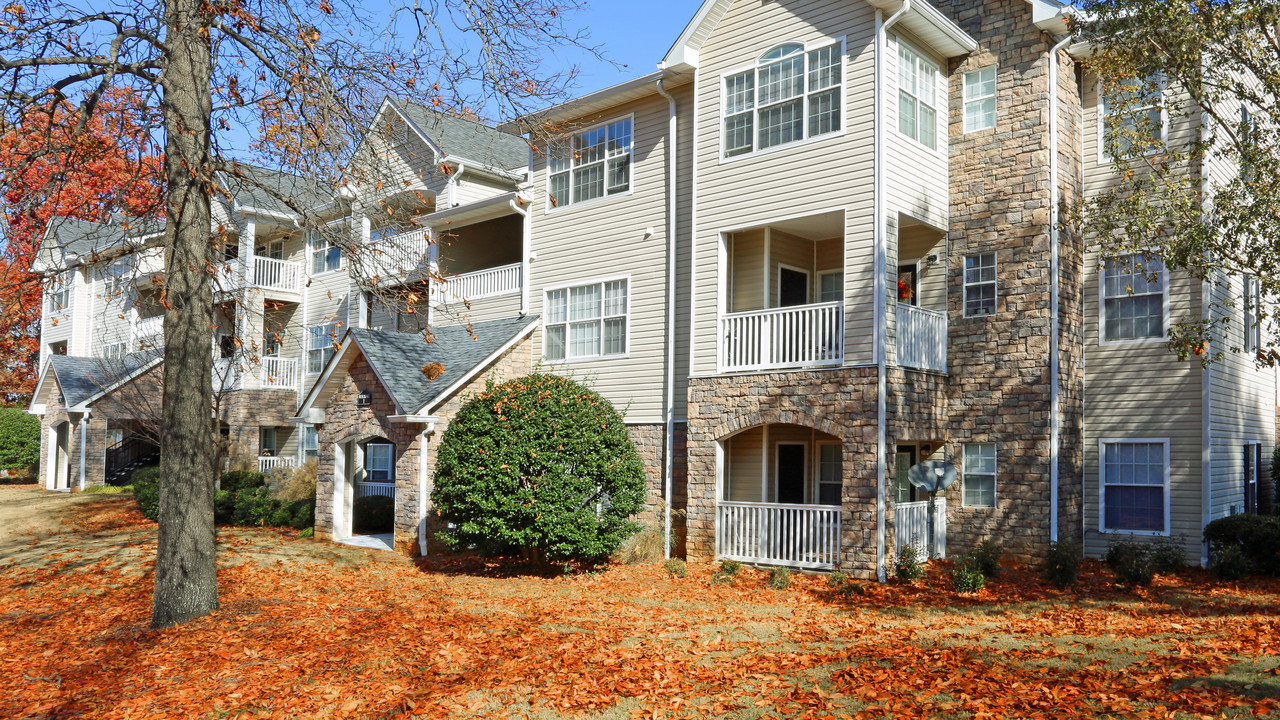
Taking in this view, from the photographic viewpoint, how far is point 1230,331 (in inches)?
636

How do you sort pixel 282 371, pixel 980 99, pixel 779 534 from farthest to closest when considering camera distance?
pixel 282 371 → pixel 980 99 → pixel 779 534

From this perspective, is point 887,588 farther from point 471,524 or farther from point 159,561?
point 159,561

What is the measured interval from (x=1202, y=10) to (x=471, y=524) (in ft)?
41.4

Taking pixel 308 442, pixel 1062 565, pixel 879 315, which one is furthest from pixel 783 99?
pixel 308 442

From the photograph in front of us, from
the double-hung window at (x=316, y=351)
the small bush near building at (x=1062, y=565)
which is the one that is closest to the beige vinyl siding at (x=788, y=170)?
the small bush near building at (x=1062, y=565)

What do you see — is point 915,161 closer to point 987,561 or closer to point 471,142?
point 987,561

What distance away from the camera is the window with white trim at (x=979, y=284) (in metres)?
15.8

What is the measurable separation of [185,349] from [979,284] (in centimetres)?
1228

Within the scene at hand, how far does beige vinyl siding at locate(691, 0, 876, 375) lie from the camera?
47.7 feet

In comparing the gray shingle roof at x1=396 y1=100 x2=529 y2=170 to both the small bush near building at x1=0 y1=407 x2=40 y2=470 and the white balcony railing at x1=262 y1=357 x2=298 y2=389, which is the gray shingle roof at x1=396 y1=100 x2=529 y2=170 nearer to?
the white balcony railing at x1=262 y1=357 x2=298 y2=389

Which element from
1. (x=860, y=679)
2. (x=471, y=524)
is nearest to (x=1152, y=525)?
(x=860, y=679)

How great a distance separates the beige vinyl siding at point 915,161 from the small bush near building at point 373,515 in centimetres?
1323

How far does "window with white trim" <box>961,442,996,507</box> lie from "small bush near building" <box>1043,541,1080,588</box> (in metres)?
2.13

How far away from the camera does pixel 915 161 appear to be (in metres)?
15.5
